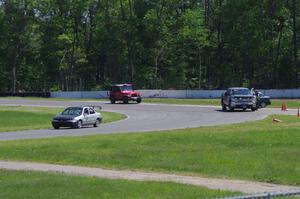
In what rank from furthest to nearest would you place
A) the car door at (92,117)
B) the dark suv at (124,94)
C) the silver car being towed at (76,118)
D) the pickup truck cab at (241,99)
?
1. the dark suv at (124,94)
2. the pickup truck cab at (241,99)
3. the car door at (92,117)
4. the silver car being towed at (76,118)

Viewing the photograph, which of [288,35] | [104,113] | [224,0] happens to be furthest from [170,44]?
[104,113]

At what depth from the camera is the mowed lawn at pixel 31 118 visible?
144ft

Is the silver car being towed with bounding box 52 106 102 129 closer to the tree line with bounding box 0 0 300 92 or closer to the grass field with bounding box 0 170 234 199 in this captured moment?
the grass field with bounding box 0 170 234 199

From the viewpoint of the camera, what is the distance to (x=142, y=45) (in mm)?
112625

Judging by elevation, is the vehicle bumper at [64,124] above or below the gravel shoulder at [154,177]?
below

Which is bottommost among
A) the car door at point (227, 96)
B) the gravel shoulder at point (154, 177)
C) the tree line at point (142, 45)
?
the gravel shoulder at point (154, 177)

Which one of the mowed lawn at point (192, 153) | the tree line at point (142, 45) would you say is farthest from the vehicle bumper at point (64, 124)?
the tree line at point (142, 45)

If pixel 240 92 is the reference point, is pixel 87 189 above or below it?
below

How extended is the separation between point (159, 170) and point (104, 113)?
38656 millimetres

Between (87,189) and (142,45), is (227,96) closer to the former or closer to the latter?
(87,189)

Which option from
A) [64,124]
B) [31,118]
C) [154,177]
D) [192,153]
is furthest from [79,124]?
[154,177]

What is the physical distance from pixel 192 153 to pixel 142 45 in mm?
91950

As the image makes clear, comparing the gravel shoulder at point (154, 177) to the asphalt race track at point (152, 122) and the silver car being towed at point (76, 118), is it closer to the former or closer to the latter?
the asphalt race track at point (152, 122)

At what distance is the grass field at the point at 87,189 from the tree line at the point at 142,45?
8566 centimetres
